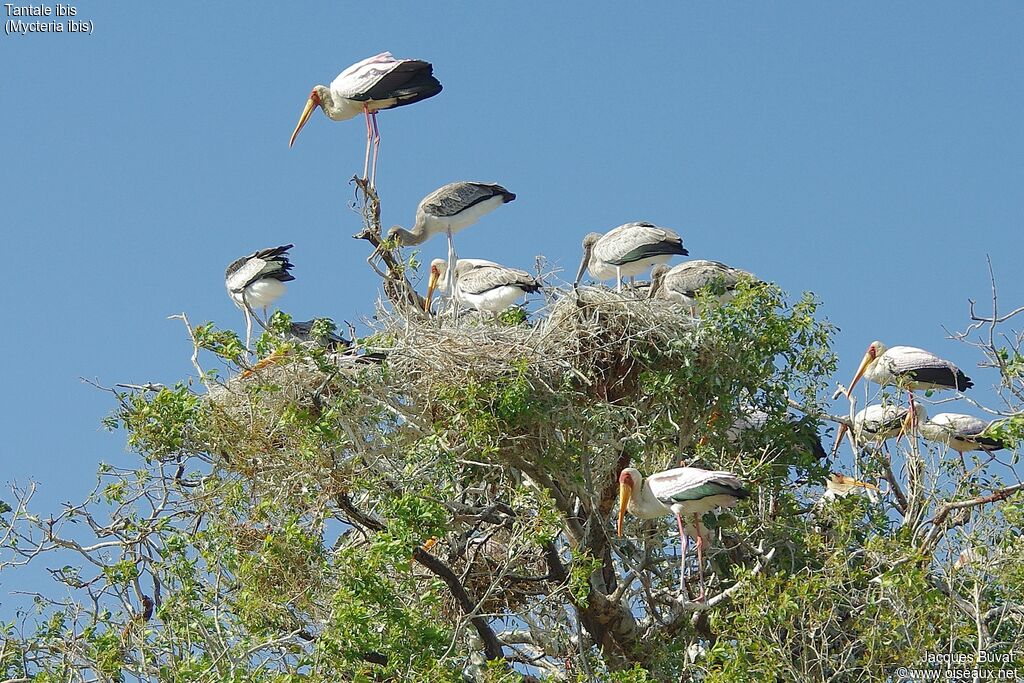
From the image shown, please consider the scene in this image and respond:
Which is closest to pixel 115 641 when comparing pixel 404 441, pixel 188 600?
pixel 188 600

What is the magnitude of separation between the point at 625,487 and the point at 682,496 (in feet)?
2.48

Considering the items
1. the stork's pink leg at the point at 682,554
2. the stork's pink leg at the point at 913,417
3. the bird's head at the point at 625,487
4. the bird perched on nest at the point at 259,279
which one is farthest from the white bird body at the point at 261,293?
the stork's pink leg at the point at 913,417

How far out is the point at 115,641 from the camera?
11156 mm

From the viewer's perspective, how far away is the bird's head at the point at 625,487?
510 inches

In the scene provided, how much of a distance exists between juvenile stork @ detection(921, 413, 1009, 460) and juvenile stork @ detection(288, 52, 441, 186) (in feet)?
16.7

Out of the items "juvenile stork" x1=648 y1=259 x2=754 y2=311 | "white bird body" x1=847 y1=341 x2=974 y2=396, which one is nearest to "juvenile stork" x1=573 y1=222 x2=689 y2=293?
"juvenile stork" x1=648 y1=259 x2=754 y2=311

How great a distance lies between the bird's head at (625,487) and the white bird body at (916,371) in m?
3.12

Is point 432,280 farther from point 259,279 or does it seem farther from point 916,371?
point 916,371

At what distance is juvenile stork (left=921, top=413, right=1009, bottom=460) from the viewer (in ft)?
50.3

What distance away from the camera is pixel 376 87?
15250mm

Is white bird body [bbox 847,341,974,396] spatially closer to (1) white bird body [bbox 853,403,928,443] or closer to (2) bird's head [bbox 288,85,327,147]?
(1) white bird body [bbox 853,403,928,443]

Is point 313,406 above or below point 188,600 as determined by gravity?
above

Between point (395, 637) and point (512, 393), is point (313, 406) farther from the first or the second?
point (395, 637)

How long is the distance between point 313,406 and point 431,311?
2407 mm
